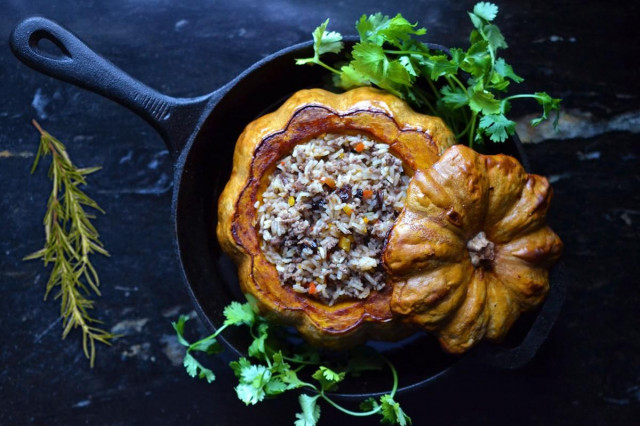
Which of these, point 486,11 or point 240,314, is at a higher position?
point 486,11

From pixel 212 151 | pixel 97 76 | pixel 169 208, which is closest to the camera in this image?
pixel 97 76

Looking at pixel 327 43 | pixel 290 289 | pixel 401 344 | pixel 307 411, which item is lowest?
pixel 401 344

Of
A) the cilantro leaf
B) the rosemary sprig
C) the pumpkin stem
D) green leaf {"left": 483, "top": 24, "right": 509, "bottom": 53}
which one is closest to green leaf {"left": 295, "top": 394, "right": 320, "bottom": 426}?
the pumpkin stem

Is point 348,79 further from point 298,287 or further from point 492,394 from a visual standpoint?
point 492,394

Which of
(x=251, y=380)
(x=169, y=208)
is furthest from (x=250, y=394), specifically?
(x=169, y=208)

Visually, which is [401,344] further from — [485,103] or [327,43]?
[327,43]

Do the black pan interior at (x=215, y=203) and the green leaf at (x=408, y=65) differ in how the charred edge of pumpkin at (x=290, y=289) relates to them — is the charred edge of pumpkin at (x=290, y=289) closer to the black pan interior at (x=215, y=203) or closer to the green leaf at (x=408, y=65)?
the green leaf at (x=408, y=65)

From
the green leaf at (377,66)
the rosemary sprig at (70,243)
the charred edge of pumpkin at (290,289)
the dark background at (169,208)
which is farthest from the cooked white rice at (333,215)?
the rosemary sprig at (70,243)
